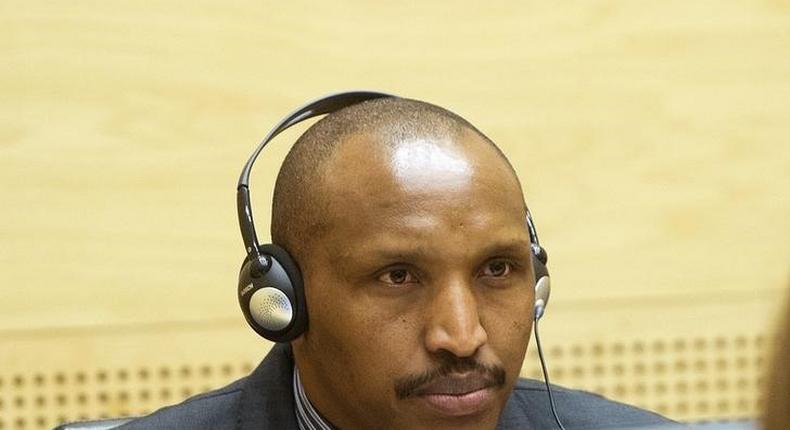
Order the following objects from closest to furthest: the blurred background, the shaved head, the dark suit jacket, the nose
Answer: the nose
the shaved head
the dark suit jacket
the blurred background

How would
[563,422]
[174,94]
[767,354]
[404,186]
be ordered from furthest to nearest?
[174,94] < [563,422] < [404,186] < [767,354]

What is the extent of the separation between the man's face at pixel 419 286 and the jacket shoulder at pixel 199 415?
16 centimetres

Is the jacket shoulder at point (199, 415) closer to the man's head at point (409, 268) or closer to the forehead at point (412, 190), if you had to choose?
the man's head at point (409, 268)

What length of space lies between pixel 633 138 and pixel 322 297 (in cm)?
134

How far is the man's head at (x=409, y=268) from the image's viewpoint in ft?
4.24

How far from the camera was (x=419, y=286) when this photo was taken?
1.32 metres

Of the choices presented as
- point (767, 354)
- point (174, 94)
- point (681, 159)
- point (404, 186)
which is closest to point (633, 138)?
point (681, 159)

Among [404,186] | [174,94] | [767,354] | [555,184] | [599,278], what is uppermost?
[767,354]

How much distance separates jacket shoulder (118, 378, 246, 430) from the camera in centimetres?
150

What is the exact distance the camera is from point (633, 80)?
2.58 metres

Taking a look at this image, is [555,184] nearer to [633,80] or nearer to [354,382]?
[633,80]

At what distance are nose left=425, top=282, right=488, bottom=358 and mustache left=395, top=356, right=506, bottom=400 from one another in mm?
→ 11

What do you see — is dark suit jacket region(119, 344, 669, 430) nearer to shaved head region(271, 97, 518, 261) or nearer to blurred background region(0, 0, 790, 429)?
shaved head region(271, 97, 518, 261)

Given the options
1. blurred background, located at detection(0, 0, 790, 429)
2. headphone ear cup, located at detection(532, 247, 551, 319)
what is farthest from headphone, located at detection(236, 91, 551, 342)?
blurred background, located at detection(0, 0, 790, 429)
